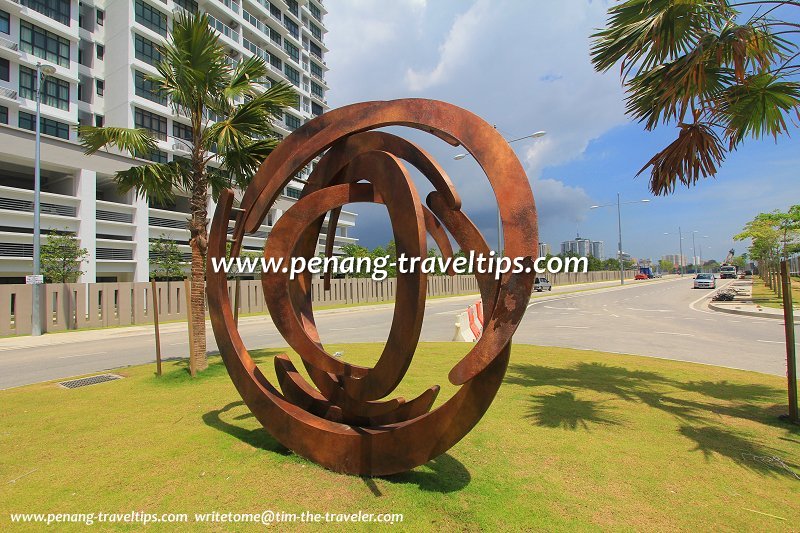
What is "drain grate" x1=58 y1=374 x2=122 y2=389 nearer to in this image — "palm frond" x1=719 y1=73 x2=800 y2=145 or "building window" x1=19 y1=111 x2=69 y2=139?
"palm frond" x1=719 y1=73 x2=800 y2=145

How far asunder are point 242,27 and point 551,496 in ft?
165

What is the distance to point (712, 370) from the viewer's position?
8305 mm

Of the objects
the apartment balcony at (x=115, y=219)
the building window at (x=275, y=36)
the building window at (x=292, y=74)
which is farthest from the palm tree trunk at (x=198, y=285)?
the building window at (x=292, y=74)

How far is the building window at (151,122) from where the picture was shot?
33344 millimetres

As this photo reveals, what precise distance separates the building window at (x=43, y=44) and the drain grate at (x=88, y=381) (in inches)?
1239

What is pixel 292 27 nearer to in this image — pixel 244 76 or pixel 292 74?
pixel 292 74

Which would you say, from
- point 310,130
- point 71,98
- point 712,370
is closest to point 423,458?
point 310,130

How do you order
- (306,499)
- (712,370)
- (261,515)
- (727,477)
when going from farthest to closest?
1. (712,370)
2. (727,477)
3. (306,499)
4. (261,515)

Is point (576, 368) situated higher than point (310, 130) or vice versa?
point (310, 130)

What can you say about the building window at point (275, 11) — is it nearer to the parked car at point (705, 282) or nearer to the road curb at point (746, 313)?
the road curb at point (746, 313)

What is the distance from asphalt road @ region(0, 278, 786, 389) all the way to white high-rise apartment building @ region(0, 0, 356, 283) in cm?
1388

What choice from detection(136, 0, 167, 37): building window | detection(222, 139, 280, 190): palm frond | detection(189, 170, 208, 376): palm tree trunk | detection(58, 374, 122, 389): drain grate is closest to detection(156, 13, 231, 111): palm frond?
detection(222, 139, 280, 190): palm frond

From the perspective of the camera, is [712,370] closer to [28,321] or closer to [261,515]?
[261,515]

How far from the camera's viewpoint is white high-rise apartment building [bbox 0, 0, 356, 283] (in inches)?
1037
